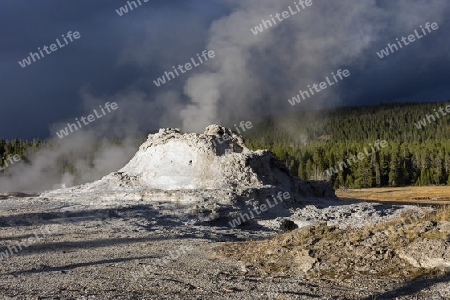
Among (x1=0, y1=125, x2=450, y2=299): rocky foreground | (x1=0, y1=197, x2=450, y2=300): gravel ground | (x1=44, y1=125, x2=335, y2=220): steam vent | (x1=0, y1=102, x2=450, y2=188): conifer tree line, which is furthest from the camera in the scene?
(x1=0, y1=102, x2=450, y2=188): conifer tree line

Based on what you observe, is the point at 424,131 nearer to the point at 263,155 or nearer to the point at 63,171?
the point at 63,171

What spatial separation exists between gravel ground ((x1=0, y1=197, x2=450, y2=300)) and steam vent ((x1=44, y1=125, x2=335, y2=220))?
188 centimetres

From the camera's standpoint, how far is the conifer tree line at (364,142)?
2953 inches

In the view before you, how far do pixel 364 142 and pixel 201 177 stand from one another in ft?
301

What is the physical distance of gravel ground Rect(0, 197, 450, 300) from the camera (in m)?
9.64

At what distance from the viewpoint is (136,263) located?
13109 millimetres

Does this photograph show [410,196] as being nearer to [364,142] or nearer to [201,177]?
[201,177]

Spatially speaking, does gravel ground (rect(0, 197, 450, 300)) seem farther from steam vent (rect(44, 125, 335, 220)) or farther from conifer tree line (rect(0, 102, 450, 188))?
conifer tree line (rect(0, 102, 450, 188))

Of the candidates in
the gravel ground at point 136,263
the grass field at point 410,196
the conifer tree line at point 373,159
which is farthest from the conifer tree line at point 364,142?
the gravel ground at point 136,263

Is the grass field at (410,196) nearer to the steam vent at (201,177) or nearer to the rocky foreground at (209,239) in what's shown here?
the steam vent at (201,177)

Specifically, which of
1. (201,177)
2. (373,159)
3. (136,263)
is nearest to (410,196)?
(373,159)

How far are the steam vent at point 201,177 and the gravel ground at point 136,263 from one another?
188 cm

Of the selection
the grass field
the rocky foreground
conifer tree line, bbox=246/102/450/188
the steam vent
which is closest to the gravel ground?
the rocky foreground

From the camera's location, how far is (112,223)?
2116cm
